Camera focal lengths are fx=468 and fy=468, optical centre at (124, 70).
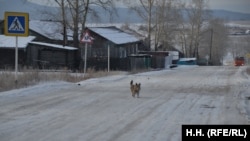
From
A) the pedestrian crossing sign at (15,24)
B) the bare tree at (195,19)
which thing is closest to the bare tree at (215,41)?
the bare tree at (195,19)

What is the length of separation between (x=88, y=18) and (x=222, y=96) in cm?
3051

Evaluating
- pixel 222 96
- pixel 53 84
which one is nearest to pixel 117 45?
pixel 53 84

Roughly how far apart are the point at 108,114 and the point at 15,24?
945 cm

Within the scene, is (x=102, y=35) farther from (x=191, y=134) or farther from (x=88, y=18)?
(x=191, y=134)

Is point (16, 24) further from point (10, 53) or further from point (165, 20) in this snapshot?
point (165, 20)

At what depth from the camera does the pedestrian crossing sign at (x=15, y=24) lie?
19.9 metres

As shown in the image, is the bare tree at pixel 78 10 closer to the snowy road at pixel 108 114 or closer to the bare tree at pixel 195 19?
the snowy road at pixel 108 114

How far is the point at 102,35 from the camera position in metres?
57.0

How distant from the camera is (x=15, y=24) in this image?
20062mm

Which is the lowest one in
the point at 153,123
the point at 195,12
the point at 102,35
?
the point at 153,123

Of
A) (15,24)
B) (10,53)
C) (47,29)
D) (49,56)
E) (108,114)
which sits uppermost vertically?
(47,29)

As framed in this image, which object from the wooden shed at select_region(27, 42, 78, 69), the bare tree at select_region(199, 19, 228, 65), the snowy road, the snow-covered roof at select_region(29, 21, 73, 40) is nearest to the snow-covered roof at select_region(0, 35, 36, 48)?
the wooden shed at select_region(27, 42, 78, 69)

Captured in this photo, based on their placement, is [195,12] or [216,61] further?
[216,61]

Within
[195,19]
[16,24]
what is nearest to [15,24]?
[16,24]
